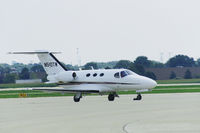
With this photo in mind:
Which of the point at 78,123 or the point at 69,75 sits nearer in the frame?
the point at 78,123

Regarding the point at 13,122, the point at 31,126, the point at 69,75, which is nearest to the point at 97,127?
the point at 31,126

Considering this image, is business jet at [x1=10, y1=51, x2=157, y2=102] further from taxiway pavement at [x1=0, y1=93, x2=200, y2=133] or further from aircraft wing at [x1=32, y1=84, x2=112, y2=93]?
taxiway pavement at [x1=0, y1=93, x2=200, y2=133]

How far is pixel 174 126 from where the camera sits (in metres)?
19.4

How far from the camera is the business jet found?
38.8 m

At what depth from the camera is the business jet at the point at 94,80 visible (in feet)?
127

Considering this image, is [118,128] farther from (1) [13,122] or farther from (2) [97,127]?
(1) [13,122]

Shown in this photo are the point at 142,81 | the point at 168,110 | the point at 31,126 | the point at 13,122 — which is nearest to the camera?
the point at 31,126

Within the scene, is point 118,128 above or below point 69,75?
below

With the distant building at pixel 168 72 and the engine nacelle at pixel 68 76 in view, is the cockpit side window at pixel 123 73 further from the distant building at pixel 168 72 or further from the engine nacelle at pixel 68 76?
the distant building at pixel 168 72

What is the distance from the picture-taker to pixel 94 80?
1603 inches

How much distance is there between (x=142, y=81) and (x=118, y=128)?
19.4 m

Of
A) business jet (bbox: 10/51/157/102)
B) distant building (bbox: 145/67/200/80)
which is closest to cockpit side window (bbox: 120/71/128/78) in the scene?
business jet (bbox: 10/51/157/102)

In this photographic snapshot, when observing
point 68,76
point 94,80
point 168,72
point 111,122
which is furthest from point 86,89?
point 168,72

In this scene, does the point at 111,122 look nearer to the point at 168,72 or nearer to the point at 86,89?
the point at 86,89
